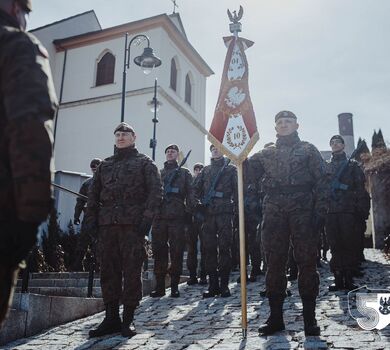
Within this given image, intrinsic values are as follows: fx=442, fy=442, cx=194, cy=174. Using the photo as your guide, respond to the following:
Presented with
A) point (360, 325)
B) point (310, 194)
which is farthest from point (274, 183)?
point (360, 325)

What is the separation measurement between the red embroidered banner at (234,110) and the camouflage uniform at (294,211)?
74 centimetres

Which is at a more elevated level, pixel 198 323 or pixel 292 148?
pixel 292 148

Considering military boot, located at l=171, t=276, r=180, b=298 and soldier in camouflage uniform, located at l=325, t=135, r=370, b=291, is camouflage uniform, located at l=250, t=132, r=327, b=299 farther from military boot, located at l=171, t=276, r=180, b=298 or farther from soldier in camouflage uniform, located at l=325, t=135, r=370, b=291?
military boot, located at l=171, t=276, r=180, b=298

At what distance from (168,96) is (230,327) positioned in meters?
20.4

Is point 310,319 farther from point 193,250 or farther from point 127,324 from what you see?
point 193,250

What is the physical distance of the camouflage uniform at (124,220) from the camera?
4.90 metres

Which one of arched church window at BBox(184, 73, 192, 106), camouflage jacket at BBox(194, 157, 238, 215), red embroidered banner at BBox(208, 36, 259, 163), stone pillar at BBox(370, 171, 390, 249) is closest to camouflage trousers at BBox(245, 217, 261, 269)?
camouflage jacket at BBox(194, 157, 238, 215)

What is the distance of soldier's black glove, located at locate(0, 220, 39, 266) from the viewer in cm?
182

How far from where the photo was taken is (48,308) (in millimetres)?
5539

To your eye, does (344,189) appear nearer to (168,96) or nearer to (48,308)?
(48,308)

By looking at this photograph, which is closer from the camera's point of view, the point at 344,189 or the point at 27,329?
the point at 27,329

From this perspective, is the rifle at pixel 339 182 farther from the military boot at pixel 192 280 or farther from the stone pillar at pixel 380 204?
the stone pillar at pixel 380 204

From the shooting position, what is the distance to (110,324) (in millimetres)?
4969

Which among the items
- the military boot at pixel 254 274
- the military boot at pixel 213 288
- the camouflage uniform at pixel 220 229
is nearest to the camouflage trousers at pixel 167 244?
the camouflage uniform at pixel 220 229
